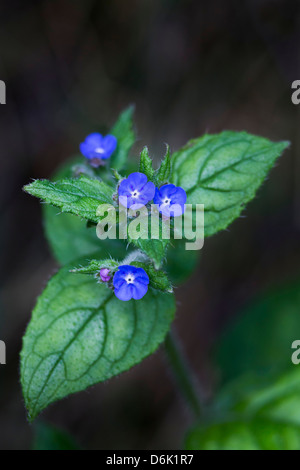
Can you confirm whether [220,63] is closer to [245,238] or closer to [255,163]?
[245,238]

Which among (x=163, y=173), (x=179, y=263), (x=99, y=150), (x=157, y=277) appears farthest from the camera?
(x=179, y=263)

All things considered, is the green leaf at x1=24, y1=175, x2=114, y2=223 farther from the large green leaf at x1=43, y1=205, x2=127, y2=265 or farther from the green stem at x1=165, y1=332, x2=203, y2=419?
the green stem at x1=165, y1=332, x2=203, y2=419

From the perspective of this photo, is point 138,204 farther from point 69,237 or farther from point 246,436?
point 246,436

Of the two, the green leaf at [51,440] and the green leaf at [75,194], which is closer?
the green leaf at [75,194]

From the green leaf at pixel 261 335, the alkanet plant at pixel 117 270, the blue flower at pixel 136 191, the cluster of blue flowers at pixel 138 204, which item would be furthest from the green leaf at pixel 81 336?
the green leaf at pixel 261 335

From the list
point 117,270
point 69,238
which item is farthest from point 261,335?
point 117,270

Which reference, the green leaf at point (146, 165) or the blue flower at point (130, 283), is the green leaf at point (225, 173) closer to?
the green leaf at point (146, 165)
